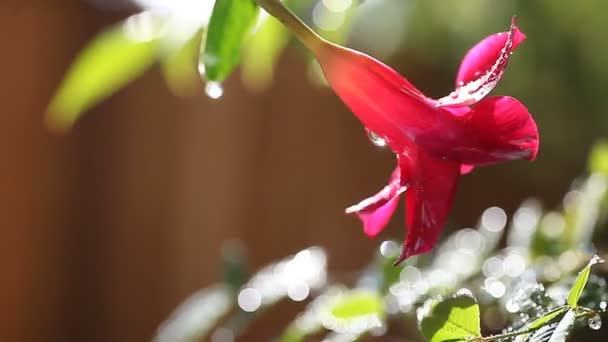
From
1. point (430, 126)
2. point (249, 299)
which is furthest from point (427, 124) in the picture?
point (249, 299)

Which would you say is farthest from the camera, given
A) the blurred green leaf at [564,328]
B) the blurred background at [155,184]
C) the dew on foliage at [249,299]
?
the blurred background at [155,184]

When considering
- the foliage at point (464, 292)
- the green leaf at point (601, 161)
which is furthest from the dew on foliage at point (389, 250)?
the green leaf at point (601, 161)

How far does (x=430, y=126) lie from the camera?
8.7 inches

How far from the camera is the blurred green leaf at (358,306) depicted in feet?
1.12

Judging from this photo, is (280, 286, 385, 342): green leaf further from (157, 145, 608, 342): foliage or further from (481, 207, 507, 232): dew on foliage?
(481, 207, 507, 232): dew on foliage

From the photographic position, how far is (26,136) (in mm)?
1257

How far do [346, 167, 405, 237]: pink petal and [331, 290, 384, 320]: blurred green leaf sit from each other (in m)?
0.10

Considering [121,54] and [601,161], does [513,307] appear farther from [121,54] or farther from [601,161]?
[121,54]

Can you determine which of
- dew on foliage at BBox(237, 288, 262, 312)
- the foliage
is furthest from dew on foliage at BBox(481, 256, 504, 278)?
dew on foliage at BBox(237, 288, 262, 312)

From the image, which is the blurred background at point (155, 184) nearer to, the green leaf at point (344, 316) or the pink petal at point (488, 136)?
the green leaf at point (344, 316)

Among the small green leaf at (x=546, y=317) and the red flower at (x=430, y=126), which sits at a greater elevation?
the red flower at (x=430, y=126)

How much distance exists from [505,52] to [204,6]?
254 mm

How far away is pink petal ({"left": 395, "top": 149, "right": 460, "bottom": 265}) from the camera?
0.67 ft

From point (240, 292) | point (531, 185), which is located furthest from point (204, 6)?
point (531, 185)
